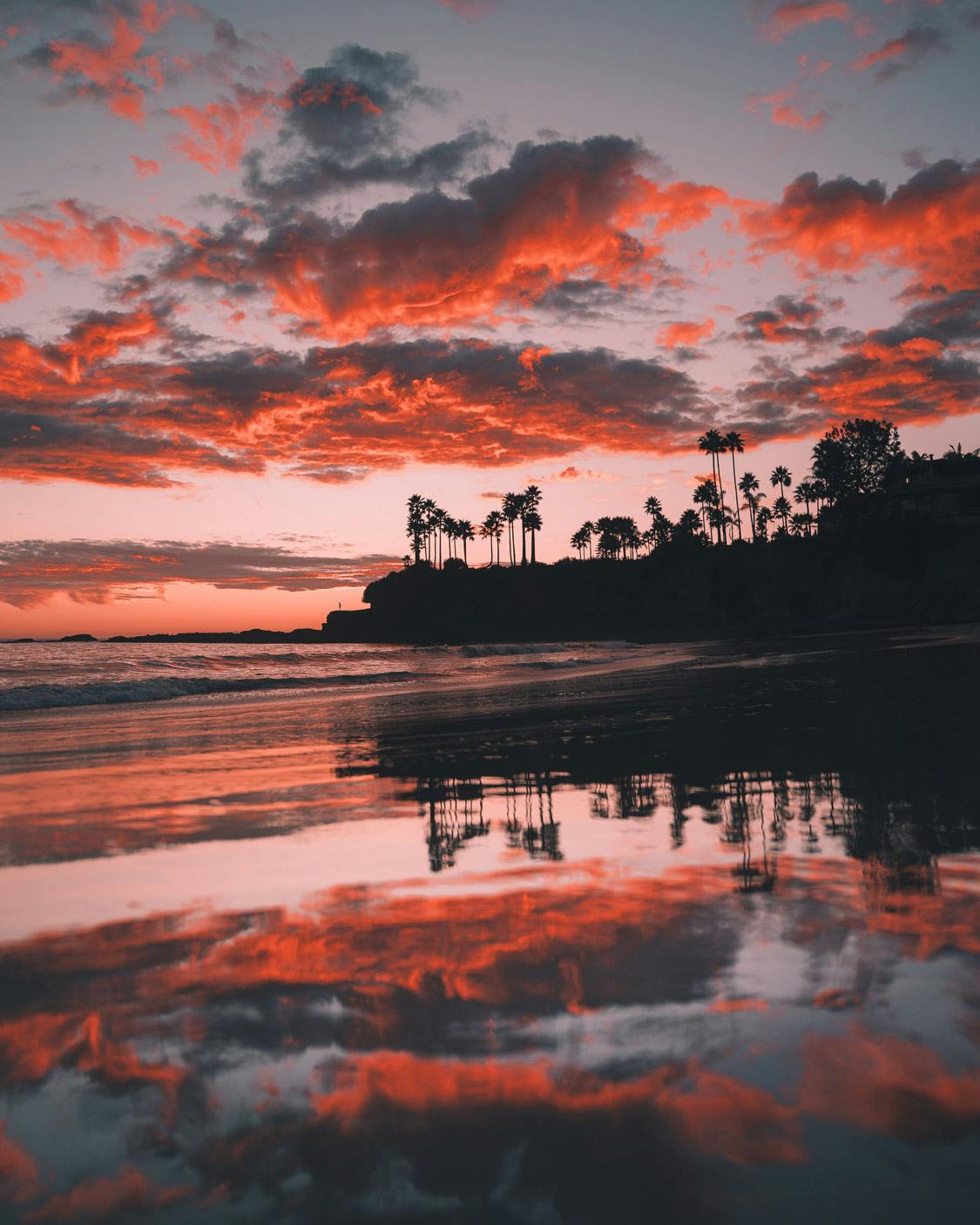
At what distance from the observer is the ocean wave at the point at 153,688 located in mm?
21109

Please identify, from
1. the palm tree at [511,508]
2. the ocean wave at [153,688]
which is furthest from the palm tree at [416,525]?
the ocean wave at [153,688]

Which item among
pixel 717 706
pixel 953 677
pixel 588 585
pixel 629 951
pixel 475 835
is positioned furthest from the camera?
pixel 588 585

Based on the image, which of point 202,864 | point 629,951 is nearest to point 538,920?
point 629,951

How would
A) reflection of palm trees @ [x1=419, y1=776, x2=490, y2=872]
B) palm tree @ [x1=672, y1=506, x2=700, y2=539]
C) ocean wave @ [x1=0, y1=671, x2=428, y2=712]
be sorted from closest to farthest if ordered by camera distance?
reflection of palm trees @ [x1=419, y1=776, x2=490, y2=872] < ocean wave @ [x1=0, y1=671, x2=428, y2=712] < palm tree @ [x1=672, y1=506, x2=700, y2=539]

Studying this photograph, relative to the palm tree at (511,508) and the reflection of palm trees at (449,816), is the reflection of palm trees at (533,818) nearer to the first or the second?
the reflection of palm trees at (449,816)

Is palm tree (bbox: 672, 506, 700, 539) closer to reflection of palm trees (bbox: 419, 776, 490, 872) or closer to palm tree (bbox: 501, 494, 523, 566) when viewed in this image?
palm tree (bbox: 501, 494, 523, 566)

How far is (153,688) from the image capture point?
23609mm

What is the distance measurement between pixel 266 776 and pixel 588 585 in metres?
119

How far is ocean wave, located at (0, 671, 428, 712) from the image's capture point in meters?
21.1

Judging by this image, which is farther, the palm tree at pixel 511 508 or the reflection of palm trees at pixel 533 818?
the palm tree at pixel 511 508

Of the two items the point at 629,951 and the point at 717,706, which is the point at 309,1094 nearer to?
the point at 629,951

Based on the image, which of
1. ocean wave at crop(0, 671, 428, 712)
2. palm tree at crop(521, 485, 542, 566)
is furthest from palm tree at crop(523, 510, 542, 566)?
ocean wave at crop(0, 671, 428, 712)

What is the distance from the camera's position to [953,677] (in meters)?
15.1

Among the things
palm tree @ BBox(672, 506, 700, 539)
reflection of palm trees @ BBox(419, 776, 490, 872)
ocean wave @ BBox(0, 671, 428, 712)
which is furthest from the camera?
palm tree @ BBox(672, 506, 700, 539)
